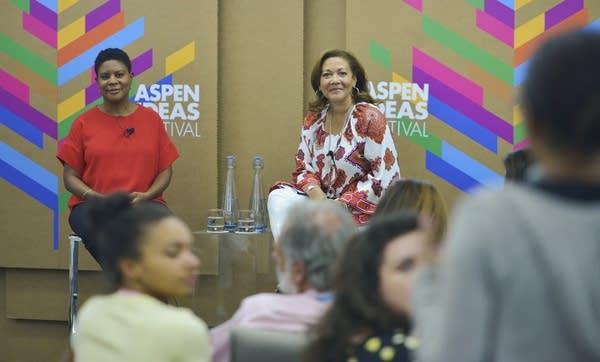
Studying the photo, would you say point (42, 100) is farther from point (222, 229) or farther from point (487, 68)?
point (487, 68)

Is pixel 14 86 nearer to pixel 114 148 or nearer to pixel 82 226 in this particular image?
pixel 114 148

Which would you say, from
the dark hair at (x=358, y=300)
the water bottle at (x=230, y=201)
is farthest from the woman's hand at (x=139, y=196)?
the dark hair at (x=358, y=300)

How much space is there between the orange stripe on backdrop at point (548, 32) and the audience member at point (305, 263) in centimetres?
300

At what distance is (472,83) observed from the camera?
16.8 feet

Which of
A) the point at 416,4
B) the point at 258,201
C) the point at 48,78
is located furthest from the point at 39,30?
the point at 416,4

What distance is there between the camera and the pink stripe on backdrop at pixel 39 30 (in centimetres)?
538

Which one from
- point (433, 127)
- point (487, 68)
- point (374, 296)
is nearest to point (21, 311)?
point (433, 127)

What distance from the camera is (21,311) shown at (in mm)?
5492

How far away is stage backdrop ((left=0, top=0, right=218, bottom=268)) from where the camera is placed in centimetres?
524

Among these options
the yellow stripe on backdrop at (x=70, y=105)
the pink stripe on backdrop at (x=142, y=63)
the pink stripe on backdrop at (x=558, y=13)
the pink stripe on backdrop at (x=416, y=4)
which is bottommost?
the yellow stripe on backdrop at (x=70, y=105)

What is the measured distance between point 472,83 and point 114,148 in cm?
181

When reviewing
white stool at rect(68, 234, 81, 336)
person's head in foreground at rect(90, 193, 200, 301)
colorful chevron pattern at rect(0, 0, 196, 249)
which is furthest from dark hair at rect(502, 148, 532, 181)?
colorful chevron pattern at rect(0, 0, 196, 249)

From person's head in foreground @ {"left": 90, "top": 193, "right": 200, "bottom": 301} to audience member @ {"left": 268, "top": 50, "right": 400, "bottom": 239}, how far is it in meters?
2.45

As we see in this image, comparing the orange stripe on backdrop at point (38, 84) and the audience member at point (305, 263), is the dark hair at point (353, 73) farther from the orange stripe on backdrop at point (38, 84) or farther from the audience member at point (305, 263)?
the audience member at point (305, 263)
